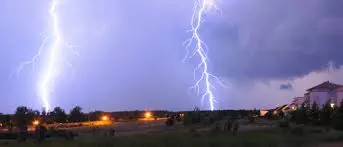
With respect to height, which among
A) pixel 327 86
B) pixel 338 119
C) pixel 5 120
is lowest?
pixel 338 119

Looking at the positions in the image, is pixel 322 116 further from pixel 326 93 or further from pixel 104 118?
pixel 104 118

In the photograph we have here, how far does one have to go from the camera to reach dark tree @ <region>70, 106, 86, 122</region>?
79.4 meters

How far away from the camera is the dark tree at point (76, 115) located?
79431 millimetres

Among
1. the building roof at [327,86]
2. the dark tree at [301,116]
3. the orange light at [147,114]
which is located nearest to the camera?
the dark tree at [301,116]

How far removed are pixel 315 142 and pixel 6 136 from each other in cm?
2168

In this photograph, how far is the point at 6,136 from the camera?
135 feet

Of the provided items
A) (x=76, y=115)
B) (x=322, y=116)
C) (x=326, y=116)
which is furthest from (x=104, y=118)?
(x=326, y=116)

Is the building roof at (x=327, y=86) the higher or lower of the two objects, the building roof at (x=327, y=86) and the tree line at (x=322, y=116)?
the higher

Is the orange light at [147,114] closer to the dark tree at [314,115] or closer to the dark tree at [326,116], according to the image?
the dark tree at [314,115]

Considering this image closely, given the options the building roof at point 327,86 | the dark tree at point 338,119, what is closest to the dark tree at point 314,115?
the dark tree at point 338,119

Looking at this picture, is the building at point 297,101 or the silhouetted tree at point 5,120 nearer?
the silhouetted tree at point 5,120

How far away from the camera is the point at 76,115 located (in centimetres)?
7975

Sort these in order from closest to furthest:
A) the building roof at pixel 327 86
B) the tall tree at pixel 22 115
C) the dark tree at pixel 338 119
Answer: the dark tree at pixel 338 119 → the tall tree at pixel 22 115 → the building roof at pixel 327 86

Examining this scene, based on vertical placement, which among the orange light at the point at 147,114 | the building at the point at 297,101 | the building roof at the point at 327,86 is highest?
the building roof at the point at 327,86
